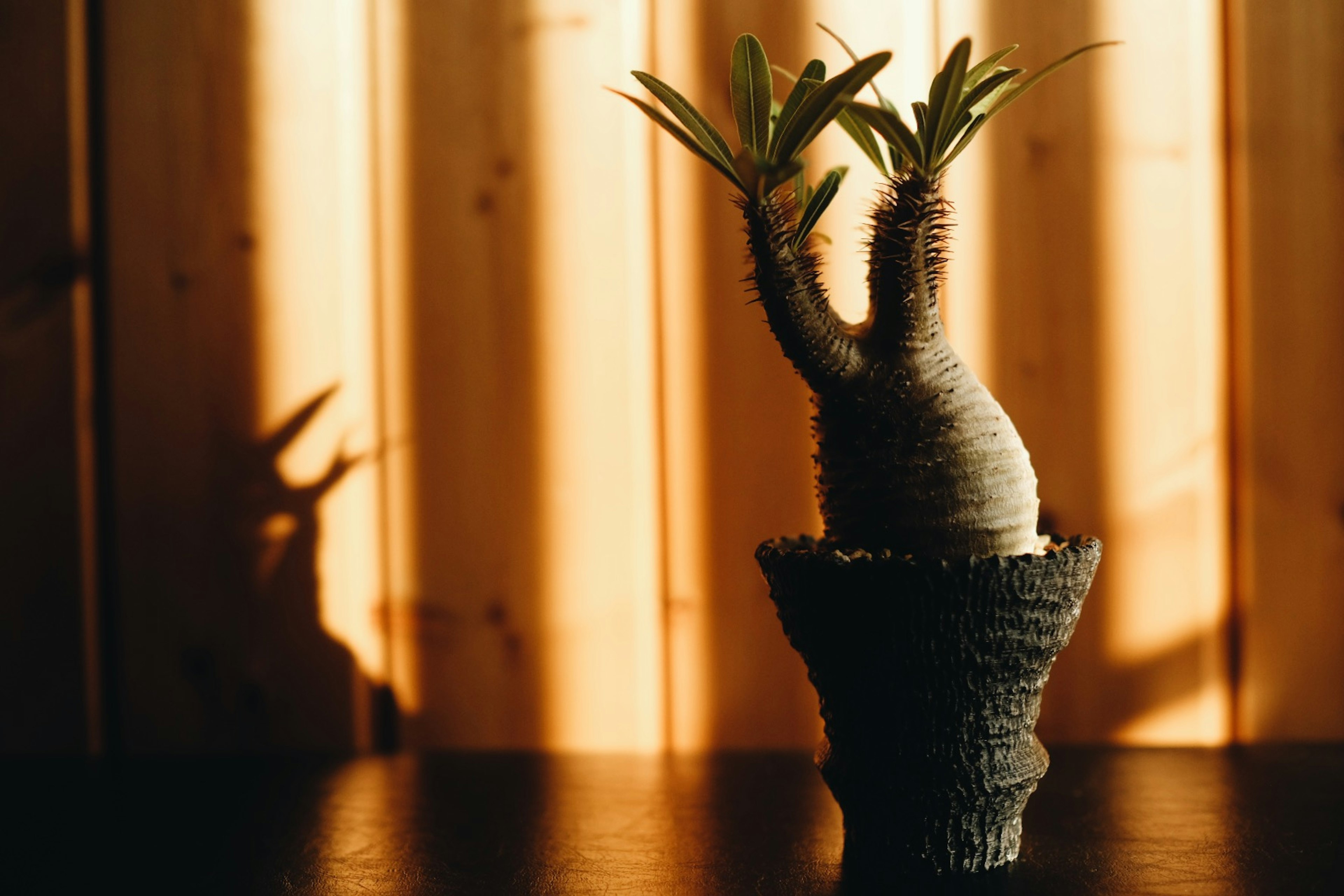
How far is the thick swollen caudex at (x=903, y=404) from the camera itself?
565 millimetres

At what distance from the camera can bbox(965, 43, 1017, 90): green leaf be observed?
0.61 m

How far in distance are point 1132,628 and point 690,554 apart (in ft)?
1.43

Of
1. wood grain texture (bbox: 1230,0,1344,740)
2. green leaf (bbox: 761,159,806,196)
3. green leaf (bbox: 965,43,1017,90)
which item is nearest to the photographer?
green leaf (bbox: 761,159,806,196)

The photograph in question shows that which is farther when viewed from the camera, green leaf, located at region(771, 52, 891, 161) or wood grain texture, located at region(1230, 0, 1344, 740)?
wood grain texture, located at region(1230, 0, 1344, 740)

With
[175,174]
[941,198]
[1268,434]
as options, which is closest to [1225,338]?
[1268,434]

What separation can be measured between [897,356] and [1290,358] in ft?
1.79

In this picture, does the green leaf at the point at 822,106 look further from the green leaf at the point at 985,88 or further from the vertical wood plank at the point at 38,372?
the vertical wood plank at the point at 38,372

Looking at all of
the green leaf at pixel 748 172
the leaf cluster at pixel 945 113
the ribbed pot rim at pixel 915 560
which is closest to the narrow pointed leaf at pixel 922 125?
the leaf cluster at pixel 945 113

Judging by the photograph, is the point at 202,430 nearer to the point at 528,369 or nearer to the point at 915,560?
the point at 528,369

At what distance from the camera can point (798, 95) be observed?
0.58 meters

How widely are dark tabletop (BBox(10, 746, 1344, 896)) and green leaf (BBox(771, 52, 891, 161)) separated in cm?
46

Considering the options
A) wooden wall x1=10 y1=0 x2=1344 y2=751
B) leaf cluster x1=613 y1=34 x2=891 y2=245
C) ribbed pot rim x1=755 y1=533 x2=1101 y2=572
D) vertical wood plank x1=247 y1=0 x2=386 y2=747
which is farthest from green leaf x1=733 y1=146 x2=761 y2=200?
vertical wood plank x1=247 y1=0 x2=386 y2=747

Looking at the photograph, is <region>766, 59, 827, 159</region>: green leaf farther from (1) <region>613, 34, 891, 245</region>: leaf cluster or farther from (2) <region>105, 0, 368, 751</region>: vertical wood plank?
(2) <region>105, 0, 368, 751</region>: vertical wood plank

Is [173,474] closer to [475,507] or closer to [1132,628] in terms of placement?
[475,507]
